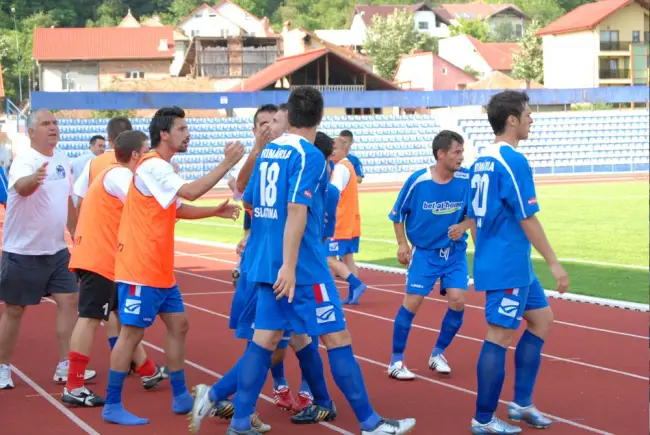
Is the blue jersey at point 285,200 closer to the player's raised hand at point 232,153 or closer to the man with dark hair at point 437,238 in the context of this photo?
the player's raised hand at point 232,153

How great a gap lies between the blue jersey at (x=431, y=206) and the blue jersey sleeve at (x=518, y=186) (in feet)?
7.08

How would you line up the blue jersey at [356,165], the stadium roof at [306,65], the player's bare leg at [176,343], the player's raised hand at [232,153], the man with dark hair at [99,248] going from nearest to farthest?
the player's raised hand at [232,153]
the player's bare leg at [176,343]
the man with dark hair at [99,248]
the blue jersey at [356,165]
the stadium roof at [306,65]

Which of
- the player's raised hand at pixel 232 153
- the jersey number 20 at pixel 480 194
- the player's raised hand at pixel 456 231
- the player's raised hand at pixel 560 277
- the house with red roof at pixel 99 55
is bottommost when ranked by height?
the player's raised hand at pixel 560 277

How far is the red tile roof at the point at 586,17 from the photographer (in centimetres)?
7075

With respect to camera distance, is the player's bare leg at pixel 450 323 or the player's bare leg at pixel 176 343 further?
the player's bare leg at pixel 450 323

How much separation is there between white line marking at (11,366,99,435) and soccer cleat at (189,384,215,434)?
80 centimetres

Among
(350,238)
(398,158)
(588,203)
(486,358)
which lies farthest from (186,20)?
(486,358)

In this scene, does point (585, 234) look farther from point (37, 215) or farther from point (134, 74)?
point (134, 74)

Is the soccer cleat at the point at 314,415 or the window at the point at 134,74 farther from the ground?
the window at the point at 134,74

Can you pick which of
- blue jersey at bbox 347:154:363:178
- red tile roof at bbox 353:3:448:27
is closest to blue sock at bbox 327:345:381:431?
blue jersey at bbox 347:154:363:178

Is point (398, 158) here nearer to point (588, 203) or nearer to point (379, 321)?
point (588, 203)

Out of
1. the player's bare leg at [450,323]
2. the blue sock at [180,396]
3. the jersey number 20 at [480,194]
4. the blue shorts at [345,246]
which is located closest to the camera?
the jersey number 20 at [480,194]

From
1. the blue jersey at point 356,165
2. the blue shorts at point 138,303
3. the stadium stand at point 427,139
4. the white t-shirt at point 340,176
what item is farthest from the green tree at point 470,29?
the blue shorts at point 138,303

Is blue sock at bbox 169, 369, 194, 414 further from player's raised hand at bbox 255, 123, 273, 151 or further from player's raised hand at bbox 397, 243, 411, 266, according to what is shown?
player's raised hand at bbox 397, 243, 411, 266
